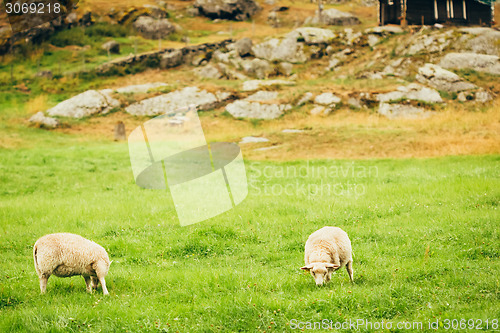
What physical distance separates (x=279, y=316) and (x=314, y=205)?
930 cm

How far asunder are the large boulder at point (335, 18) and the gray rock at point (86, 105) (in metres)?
38.1

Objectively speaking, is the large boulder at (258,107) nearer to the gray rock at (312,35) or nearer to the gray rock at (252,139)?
the gray rock at (252,139)

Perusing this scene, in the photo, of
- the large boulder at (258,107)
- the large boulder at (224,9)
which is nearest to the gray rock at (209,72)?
the large boulder at (258,107)

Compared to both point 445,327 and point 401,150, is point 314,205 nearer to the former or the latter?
point 445,327

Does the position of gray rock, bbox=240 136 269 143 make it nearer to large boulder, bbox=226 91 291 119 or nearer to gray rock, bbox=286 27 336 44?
large boulder, bbox=226 91 291 119

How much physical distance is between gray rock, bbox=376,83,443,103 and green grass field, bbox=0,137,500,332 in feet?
72.1

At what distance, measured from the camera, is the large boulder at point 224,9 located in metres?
78.6

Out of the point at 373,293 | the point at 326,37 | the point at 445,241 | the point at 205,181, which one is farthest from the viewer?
the point at 326,37

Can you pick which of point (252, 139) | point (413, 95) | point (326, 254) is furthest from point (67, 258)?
point (413, 95)

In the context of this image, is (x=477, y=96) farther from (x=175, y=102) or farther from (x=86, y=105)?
(x=86, y=105)

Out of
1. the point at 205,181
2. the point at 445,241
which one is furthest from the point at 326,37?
the point at 445,241

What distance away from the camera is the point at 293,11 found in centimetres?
8062

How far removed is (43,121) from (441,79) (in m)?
42.6

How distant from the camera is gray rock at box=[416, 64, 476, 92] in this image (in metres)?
45.0
